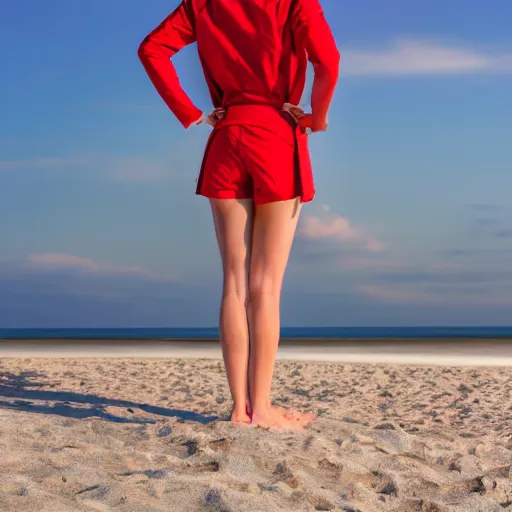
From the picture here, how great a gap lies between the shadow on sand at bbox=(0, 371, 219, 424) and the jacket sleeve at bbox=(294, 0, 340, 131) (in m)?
1.82

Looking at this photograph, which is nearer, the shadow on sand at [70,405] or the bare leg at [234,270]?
the bare leg at [234,270]

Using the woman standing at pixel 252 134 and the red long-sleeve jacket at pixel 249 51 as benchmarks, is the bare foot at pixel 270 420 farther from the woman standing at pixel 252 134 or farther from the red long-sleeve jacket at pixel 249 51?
the red long-sleeve jacket at pixel 249 51

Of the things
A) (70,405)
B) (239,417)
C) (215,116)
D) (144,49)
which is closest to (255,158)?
(215,116)

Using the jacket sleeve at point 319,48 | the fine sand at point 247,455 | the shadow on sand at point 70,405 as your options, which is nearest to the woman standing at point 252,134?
the jacket sleeve at point 319,48

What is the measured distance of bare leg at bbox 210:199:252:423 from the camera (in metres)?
3.54

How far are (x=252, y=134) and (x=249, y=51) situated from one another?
39 centimetres

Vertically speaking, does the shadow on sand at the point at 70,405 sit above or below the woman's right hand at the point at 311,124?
below

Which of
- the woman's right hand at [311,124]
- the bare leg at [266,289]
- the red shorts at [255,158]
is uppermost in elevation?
the woman's right hand at [311,124]

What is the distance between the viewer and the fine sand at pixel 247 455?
2447mm

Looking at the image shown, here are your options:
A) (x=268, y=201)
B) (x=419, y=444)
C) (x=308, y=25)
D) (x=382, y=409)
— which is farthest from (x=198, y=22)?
(x=382, y=409)

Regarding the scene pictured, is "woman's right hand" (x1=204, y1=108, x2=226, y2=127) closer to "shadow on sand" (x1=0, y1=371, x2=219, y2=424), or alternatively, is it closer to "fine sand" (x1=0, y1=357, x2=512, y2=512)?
"fine sand" (x1=0, y1=357, x2=512, y2=512)

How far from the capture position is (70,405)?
5008 mm

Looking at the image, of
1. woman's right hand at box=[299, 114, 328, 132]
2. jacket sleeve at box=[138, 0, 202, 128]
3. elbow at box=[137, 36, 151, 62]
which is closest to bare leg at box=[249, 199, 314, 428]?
woman's right hand at box=[299, 114, 328, 132]

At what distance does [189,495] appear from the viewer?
241cm
